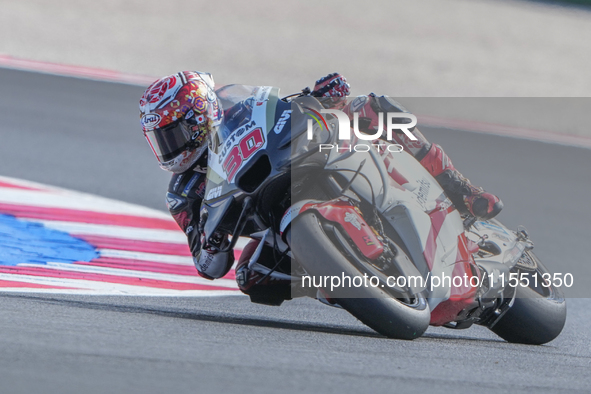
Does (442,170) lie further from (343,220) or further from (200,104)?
(200,104)

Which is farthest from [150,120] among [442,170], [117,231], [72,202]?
[72,202]

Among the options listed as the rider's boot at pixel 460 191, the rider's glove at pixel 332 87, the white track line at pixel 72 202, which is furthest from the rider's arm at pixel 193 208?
the white track line at pixel 72 202

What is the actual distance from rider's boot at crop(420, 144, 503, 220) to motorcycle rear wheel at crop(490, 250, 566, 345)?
0.44 m

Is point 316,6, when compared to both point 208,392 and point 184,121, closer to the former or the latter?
point 184,121

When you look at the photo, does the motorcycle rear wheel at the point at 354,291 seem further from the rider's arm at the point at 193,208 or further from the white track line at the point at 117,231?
the white track line at the point at 117,231

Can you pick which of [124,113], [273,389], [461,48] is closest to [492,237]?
[273,389]

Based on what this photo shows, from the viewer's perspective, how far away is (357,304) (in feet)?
9.90

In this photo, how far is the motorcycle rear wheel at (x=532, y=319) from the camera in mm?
3992

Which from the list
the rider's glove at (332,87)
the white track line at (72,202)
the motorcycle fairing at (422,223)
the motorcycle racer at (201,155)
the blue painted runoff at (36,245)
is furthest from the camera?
the white track line at (72,202)

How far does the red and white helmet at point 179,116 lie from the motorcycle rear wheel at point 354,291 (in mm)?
870

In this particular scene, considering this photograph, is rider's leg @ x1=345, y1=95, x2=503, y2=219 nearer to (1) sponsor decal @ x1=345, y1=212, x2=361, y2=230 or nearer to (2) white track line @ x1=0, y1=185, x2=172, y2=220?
(1) sponsor decal @ x1=345, y1=212, x2=361, y2=230

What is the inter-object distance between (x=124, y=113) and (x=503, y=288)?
669 centimetres

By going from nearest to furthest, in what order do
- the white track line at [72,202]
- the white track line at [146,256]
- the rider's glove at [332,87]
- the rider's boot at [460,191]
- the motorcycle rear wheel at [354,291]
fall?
the motorcycle rear wheel at [354,291], the rider's boot at [460,191], the rider's glove at [332,87], the white track line at [146,256], the white track line at [72,202]

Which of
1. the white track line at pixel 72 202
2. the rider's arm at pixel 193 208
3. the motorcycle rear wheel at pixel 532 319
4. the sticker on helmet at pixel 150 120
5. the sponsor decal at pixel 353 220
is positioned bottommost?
the white track line at pixel 72 202
